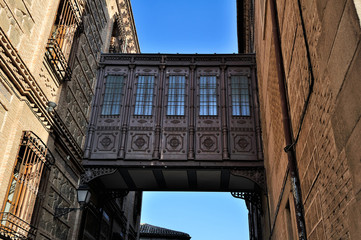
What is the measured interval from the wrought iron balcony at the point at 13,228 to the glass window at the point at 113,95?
21.3 ft

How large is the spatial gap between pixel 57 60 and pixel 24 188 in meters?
4.07

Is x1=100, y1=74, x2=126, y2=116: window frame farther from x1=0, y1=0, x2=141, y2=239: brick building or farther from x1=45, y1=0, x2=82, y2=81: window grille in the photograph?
x1=45, y1=0, x2=82, y2=81: window grille

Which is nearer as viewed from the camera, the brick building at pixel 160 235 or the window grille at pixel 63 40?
the window grille at pixel 63 40

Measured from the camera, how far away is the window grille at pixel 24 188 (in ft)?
24.6

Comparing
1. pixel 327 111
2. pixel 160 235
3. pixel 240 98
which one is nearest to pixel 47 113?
pixel 240 98

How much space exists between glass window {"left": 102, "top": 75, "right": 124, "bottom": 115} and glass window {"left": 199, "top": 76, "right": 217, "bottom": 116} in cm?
→ 331

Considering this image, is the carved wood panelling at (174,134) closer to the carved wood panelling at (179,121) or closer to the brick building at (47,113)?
the carved wood panelling at (179,121)

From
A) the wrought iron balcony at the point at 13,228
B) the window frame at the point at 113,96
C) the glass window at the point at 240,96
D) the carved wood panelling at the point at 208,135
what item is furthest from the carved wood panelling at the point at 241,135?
the wrought iron balcony at the point at 13,228

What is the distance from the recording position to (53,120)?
10.1 m

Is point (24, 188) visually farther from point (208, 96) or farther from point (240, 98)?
point (240, 98)

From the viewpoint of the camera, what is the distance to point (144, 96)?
565 inches

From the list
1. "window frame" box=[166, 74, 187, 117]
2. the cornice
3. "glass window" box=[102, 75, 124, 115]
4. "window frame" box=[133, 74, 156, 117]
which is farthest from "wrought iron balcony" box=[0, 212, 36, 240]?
the cornice

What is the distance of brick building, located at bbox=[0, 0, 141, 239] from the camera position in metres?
7.58

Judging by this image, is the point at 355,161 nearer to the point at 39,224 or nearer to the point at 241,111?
the point at 39,224
